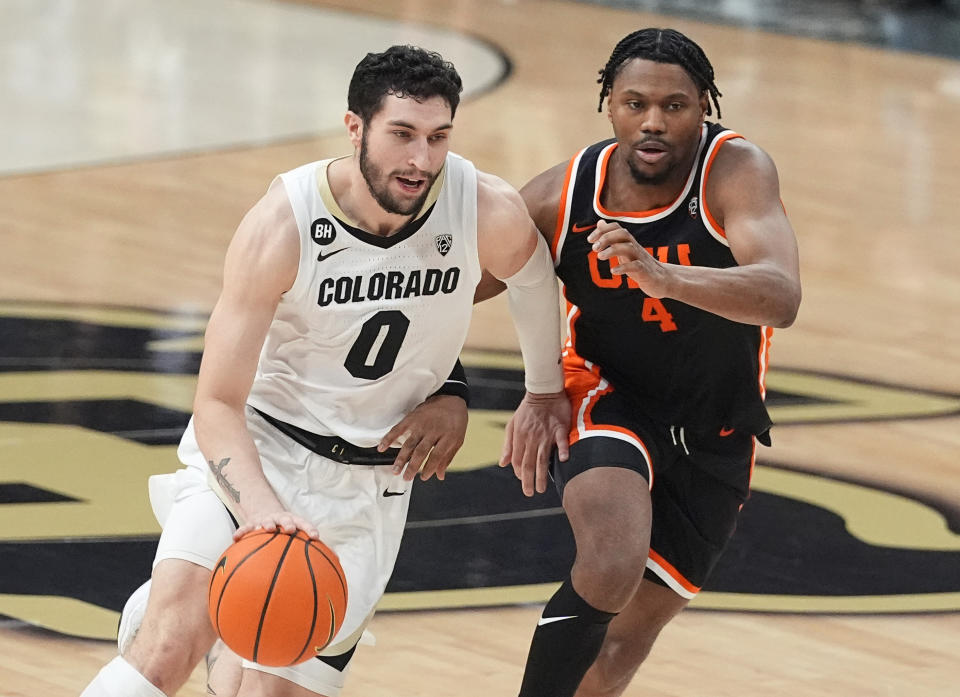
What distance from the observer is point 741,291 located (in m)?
3.89

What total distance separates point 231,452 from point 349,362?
42 cm

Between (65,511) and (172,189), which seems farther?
(172,189)

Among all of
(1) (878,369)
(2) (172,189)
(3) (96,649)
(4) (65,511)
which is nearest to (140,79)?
(2) (172,189)

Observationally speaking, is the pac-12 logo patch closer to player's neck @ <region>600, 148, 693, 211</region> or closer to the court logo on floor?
player's neck @ <region>600, 148, 693, 211</region>

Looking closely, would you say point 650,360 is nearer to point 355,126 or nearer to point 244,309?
point 355,126

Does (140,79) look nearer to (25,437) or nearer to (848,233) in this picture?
(848,233)

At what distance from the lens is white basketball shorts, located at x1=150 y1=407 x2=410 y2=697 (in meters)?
4.08

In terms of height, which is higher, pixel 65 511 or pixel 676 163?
pixel 676 163

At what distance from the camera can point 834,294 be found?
944cm

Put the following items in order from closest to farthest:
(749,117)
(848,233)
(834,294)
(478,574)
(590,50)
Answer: (478,574) < (834,294) < (848,233) < (749,117) < (590,50)

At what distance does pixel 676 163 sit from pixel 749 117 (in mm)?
9462

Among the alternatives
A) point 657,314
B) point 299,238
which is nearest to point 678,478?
point 657,314

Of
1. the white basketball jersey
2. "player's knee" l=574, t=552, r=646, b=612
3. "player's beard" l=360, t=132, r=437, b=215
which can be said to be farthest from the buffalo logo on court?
"player's knee" l=574, t=552, r=646, b=612

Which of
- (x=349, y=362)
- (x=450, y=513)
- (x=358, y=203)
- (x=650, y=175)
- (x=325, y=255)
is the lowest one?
(x=450, y=513)
